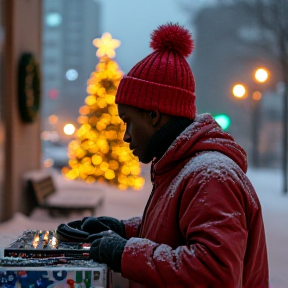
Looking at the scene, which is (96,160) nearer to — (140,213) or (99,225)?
(140,213)

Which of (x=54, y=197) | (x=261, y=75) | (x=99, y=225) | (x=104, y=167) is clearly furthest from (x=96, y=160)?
(x=99, y=225)

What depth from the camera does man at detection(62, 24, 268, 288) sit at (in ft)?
5.37

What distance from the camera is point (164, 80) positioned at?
200 cm

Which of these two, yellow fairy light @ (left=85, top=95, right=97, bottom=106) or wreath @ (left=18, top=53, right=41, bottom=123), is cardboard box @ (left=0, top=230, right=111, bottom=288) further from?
yellow fairy light @ (left=85, top=95, right=97, bottom=106)

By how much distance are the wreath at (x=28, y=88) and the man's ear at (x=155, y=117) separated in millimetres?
6772

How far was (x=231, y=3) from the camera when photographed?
66.1 feet

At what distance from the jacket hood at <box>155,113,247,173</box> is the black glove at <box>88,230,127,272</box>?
355mm

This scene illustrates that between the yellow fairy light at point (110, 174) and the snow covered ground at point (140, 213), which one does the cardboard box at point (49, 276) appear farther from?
the yellow fairy light at point (110, 174)

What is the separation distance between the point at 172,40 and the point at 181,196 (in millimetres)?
652

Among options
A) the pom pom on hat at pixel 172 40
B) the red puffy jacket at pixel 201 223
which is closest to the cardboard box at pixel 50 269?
the red puffy jacket at pixel 201 223

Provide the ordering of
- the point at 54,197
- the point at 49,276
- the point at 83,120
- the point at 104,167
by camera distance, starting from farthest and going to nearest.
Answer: the point at 83,120 → the point at 104,167 → the point at 54,197 → the point at 49,276

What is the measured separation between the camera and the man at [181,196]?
1.64 meters

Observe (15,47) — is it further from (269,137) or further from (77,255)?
(269,137)

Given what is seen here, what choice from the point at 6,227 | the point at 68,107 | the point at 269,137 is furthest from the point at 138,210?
the point at 68,107
